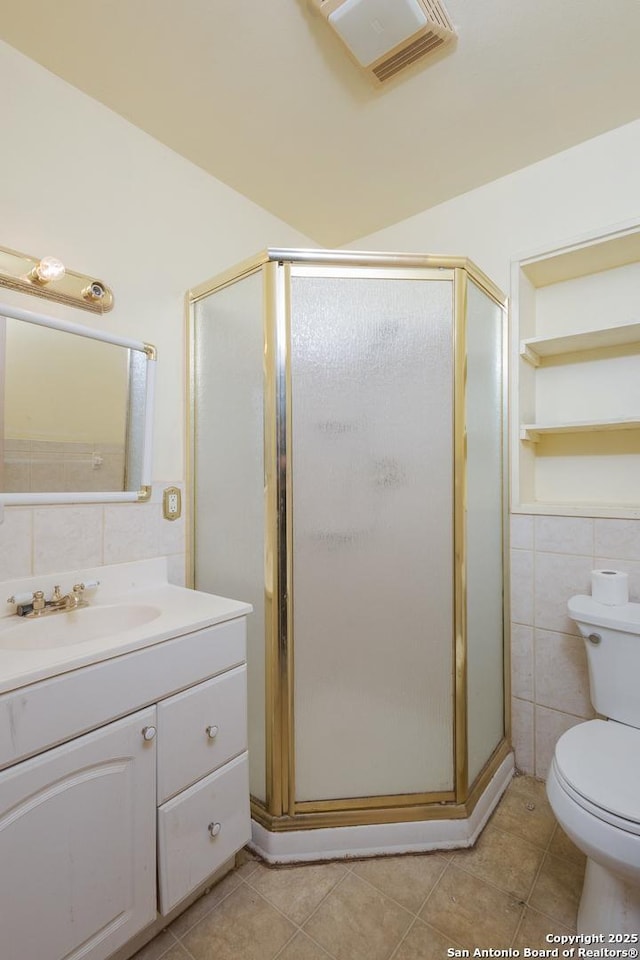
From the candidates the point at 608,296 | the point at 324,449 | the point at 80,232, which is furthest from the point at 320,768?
the point at 608,296

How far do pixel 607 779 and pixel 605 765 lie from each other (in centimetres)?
6

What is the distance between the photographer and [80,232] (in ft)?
4.79

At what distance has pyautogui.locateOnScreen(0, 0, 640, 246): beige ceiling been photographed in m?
1.26

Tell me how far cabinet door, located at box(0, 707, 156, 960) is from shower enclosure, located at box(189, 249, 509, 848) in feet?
1.57

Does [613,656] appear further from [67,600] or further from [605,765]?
[67,600]

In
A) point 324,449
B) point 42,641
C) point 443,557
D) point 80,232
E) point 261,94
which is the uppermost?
point 261,94

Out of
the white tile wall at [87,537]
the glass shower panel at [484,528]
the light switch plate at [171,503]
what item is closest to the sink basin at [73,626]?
the white tile wall at [87,537]

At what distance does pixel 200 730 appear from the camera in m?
1.21

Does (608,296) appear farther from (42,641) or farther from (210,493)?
(42,641)

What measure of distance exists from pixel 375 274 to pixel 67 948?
189 centimetres

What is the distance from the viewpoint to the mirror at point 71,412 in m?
1.30

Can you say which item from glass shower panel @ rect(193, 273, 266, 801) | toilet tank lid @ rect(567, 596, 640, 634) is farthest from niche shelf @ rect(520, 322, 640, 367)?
glass shower panel @ rect(193, 273, 266, 801)

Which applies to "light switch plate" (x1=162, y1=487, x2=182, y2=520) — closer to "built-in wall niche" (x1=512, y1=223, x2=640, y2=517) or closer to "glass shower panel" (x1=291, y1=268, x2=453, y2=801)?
"glass shower panel" (x1=291, y1=268, x2=453, y2=801)

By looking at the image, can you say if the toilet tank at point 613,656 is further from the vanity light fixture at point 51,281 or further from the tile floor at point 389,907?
the vanity light fixture at point 51,281
